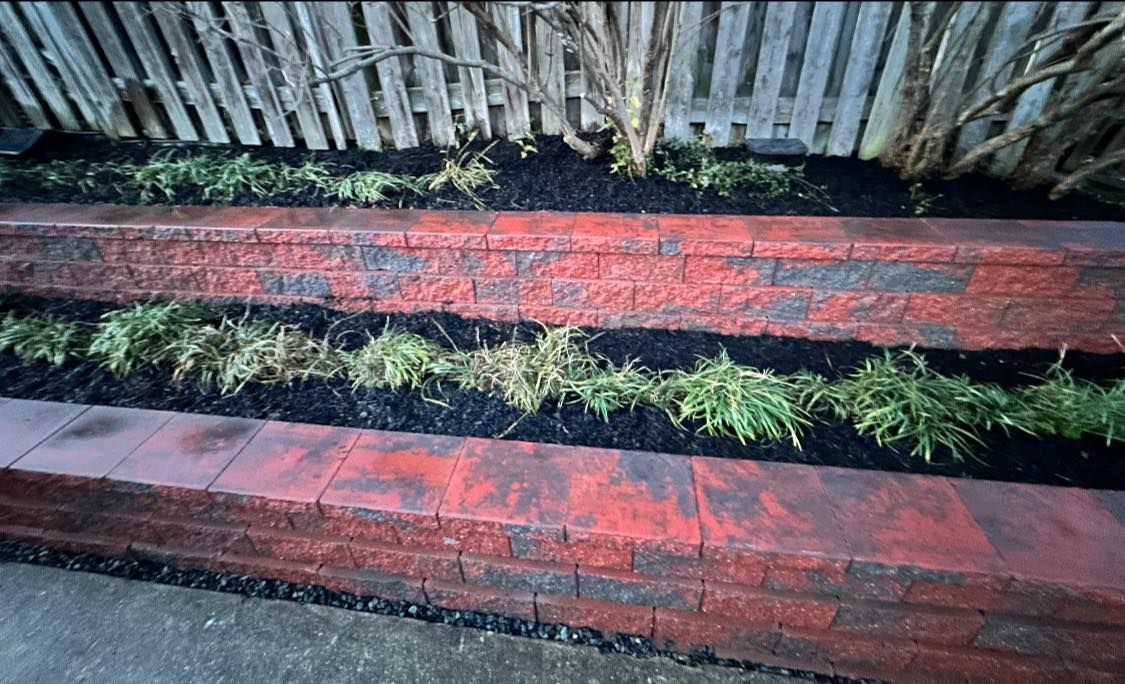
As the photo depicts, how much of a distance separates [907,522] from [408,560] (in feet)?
4.87

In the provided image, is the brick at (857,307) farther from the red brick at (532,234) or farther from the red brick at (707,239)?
the red brick at (532,234)

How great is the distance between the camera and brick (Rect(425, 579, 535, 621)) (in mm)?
1708

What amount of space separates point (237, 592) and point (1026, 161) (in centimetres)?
387

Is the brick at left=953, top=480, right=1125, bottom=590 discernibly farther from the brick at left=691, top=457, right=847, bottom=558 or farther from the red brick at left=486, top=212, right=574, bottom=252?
the red brick at left=486, top=212, right=574, bottom=252

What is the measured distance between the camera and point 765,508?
1501 mm

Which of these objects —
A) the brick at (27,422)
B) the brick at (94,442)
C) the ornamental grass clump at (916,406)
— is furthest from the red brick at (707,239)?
the brick at (27,422)

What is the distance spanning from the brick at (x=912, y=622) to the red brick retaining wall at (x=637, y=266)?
1169mm

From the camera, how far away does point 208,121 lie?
314 cm

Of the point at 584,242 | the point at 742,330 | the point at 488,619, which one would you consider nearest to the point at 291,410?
the point at 488,619

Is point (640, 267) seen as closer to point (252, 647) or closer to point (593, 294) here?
point (593, 294)

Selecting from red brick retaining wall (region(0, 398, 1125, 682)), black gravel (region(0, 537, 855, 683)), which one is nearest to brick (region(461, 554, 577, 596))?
red brick retaining wall (region(0, 398, 1125, 682))

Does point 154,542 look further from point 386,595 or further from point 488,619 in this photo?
point 488,619

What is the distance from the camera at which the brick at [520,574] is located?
5.31 ft

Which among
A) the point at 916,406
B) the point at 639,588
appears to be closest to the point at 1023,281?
the point at 916,406
